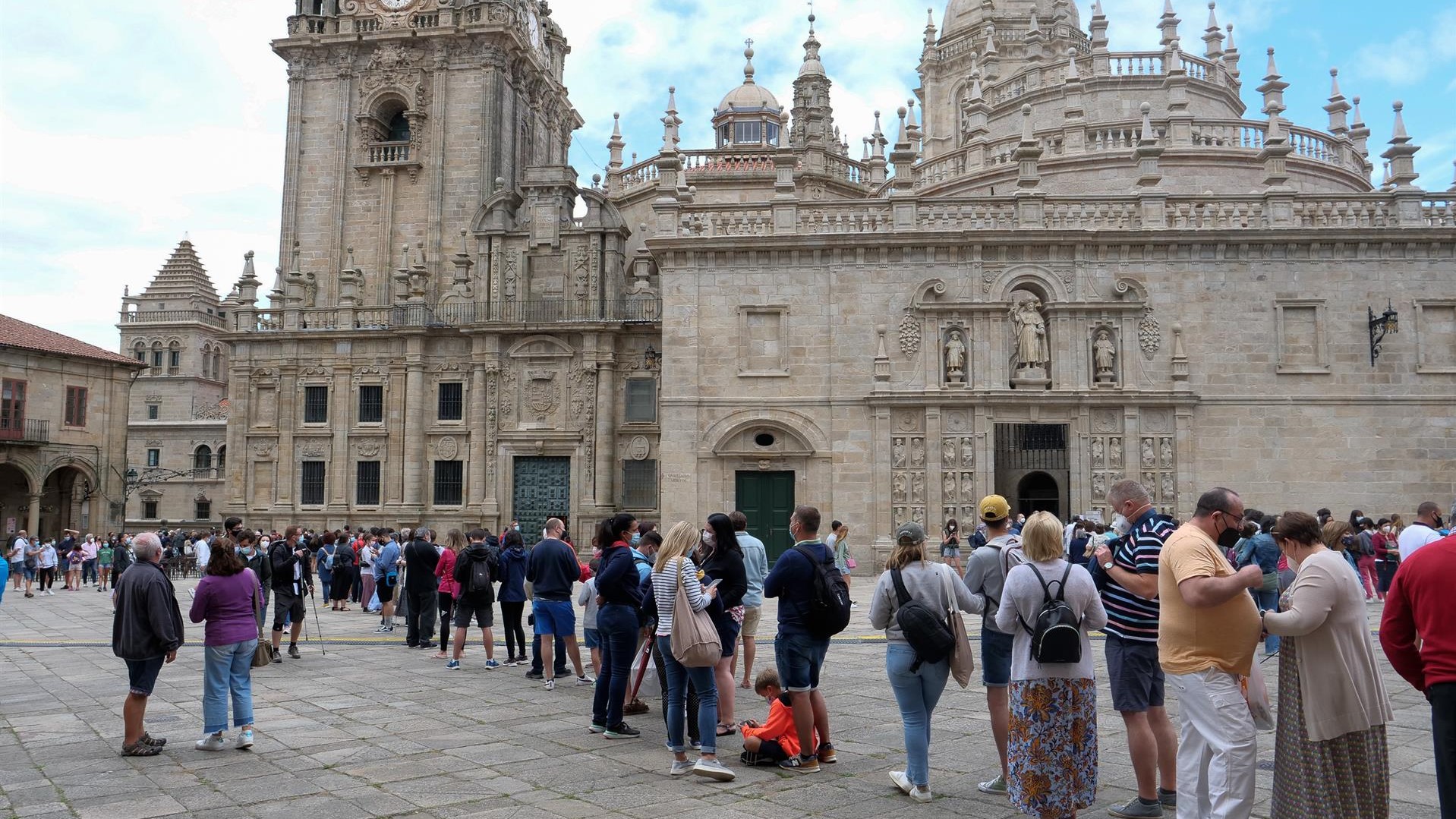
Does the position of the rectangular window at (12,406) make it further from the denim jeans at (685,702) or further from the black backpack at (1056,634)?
the black backpack at (1056,634)

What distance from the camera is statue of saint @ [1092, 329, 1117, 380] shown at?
76.5ft

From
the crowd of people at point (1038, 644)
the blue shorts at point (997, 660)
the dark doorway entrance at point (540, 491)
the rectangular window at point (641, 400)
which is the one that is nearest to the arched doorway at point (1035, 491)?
the rectangular window at point (641, 400)

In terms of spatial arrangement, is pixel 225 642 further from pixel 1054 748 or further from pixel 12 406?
pixel 12 406

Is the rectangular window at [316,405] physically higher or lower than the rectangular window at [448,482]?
higher

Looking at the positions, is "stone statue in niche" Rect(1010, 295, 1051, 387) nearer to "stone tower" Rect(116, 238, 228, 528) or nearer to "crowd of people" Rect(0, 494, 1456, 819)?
"crowd of people" Rect(0, 494, 1456, 819)

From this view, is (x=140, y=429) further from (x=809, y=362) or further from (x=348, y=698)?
(x=348, y=698)

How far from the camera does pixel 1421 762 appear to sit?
7.46 meters

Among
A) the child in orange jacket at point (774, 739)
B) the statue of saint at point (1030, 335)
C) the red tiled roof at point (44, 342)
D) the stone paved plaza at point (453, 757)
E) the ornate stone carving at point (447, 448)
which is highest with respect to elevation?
the red tiled roof at point (44, 342)

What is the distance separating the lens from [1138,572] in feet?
19.9

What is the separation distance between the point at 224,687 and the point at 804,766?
183 inches

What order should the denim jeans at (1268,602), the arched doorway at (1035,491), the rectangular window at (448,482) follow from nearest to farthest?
the denim jeans at (1268,602)
the arched doorway at (1035,491)
the rectangular window at (448,482)

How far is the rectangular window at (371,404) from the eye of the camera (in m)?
32.7

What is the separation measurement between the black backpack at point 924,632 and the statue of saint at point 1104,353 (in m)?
18.4

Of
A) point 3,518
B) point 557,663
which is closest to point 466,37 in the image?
point 3,518
